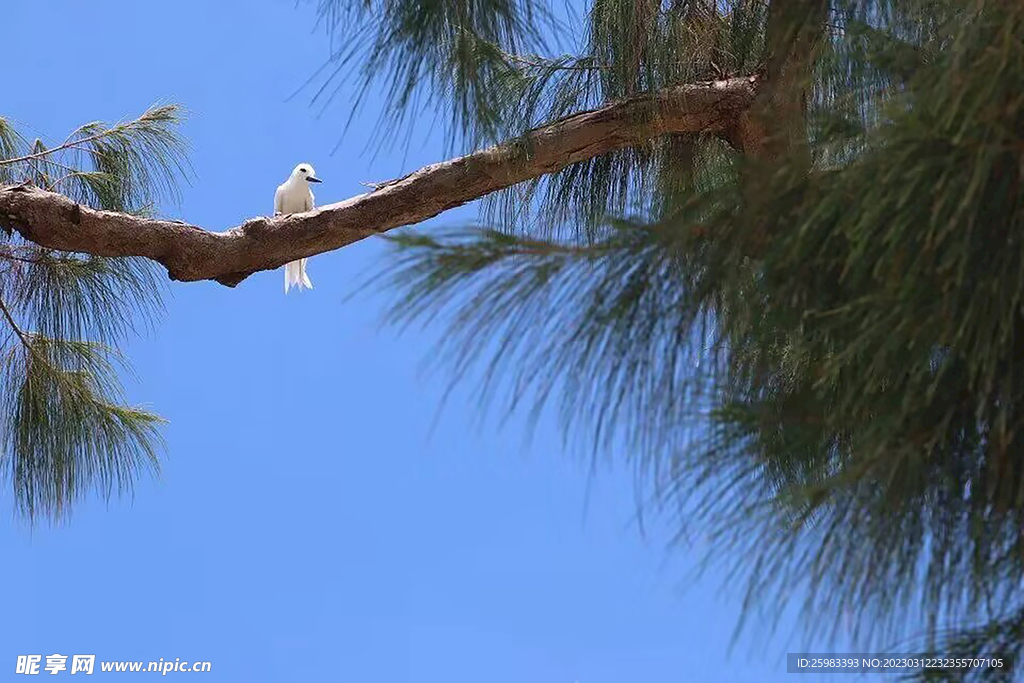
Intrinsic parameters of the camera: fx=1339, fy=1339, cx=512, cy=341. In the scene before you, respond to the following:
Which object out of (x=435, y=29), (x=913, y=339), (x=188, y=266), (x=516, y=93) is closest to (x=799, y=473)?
(x=913, y=339)

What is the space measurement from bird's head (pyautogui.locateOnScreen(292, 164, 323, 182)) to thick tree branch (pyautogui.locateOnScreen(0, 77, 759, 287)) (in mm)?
2261

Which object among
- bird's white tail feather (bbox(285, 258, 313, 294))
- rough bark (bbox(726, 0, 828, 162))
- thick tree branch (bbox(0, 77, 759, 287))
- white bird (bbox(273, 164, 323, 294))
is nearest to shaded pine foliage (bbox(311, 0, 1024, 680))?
rough bark (bbox(726, 0, 828, 162))

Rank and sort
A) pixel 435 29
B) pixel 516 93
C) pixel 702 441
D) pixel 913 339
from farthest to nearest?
pixel 516 93, pixel 435 29, pixel 702 441, pixel 913 339

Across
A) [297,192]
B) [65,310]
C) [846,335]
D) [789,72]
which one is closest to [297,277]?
[297,192]

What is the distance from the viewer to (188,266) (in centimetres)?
192

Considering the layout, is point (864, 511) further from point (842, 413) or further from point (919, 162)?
point (919, 162)

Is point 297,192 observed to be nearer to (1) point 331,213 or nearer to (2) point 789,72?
(1) point 331,213

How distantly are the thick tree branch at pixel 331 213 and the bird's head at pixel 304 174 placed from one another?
2.26m

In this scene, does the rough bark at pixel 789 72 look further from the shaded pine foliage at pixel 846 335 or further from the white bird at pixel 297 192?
the white bird at pixel 297 192

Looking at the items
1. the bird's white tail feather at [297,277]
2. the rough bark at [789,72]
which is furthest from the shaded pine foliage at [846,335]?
the bird's white tail feather at [297,277]

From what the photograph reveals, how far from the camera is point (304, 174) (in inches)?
165

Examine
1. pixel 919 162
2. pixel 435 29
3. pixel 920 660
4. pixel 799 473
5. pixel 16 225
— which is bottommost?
pixel 920 660

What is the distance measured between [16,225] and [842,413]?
4.45 ft

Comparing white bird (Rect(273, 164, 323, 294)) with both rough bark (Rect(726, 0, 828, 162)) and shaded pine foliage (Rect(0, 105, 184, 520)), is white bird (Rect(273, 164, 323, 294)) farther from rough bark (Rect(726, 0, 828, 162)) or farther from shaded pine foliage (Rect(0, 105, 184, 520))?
rough bark (Rect(726, 0, 828, 162))
